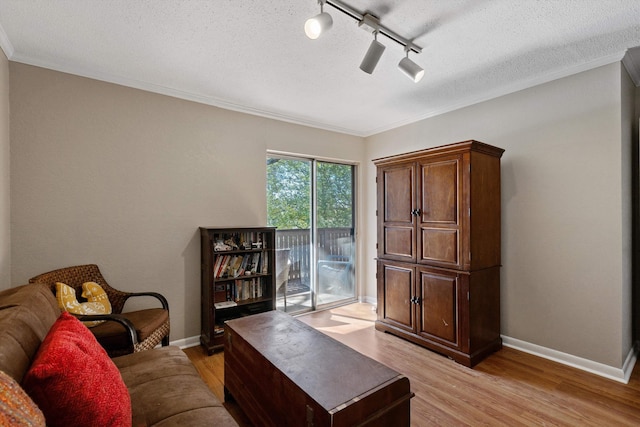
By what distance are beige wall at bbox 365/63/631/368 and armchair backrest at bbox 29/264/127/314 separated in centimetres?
363

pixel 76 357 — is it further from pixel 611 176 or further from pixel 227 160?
pixel 611 176

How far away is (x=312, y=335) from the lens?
1.96 meters

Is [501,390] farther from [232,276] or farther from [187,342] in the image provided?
[187,342]

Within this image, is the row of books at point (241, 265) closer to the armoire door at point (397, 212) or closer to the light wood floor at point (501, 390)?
the light wood floor at point (501, 390)

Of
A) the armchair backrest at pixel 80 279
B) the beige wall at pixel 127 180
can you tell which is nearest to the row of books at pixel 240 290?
the beige wall at pixel 127 180

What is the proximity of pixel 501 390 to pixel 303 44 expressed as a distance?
299cm

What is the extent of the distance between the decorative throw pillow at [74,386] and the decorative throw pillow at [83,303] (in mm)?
1136

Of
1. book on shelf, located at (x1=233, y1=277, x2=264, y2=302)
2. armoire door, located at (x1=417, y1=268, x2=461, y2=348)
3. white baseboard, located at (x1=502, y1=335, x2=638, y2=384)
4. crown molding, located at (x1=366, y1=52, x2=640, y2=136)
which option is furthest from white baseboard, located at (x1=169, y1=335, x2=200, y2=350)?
crown molding, located at (x1=366, y1=52, x2=640, y2=136)

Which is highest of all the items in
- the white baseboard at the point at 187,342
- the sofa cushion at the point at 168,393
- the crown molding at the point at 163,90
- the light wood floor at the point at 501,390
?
the crown molding at the point at 163,90

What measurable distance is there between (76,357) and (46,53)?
246 centimetres

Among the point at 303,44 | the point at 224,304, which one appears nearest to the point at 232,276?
the point at 224,304

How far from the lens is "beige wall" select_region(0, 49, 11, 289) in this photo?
2125 millimetres

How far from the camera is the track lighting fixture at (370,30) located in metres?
1.67

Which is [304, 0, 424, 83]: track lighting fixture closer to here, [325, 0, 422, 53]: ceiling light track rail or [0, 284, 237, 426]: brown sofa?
[325, 0, 422, 53]: ceiling light track rail
